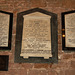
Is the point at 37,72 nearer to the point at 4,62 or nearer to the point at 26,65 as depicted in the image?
the point at 26,65

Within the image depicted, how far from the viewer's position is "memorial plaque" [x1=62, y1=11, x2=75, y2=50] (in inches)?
76.7

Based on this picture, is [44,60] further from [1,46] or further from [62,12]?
[62,12]

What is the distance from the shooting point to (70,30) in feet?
6.58

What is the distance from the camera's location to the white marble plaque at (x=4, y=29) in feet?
6.70

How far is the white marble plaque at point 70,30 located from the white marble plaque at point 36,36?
1.08ft

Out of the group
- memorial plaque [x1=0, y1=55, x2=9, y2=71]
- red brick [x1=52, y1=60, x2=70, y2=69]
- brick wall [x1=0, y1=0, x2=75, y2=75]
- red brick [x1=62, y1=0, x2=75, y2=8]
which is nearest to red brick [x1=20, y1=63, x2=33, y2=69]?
brick wall [x1=0, y1=0, x2=75, y2=75]

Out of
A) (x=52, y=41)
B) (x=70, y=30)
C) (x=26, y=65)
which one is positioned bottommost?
(x=26, y=65)

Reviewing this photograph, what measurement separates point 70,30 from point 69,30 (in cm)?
2

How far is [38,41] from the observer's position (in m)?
1.97

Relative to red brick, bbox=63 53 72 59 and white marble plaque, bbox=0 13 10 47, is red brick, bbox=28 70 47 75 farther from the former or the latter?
white marble plaque, bbox=0 13 10 47

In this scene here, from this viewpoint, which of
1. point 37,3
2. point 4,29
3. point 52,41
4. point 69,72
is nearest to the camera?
point 69,72

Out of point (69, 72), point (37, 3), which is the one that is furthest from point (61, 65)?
point (37, 3)

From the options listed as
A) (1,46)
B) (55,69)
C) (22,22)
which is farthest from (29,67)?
(22,22)

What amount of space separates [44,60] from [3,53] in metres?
0.79
